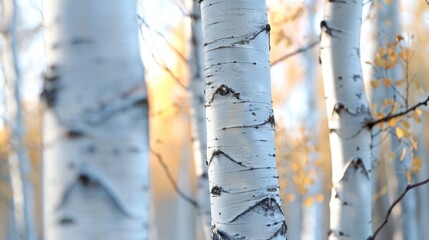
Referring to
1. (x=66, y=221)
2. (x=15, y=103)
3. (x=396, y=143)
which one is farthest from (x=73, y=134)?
(x=15, y=103)

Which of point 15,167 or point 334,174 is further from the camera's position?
A: point 15,167

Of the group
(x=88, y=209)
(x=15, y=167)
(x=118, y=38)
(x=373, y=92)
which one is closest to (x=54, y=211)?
(x=88, y=209)

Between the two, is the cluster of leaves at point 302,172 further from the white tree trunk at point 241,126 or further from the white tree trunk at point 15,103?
the white tree trunk at point 15,103

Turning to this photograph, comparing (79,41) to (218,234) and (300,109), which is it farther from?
(300,109)

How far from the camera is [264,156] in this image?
1.75m

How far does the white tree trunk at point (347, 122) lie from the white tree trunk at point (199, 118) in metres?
1.48

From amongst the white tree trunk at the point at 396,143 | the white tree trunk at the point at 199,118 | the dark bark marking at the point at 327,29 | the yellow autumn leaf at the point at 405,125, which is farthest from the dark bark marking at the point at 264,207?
the white tree trunk at the point at 396,143

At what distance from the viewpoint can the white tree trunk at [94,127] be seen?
929 millimetres

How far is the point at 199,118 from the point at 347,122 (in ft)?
5.59

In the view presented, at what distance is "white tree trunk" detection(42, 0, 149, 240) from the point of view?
929mm

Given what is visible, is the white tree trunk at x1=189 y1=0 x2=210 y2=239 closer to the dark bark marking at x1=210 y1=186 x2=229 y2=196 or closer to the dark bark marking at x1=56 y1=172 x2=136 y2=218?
the dark bark marking at x1=210 y1=186 x2=229 y2=196

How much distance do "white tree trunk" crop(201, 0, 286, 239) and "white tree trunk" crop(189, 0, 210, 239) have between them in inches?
77.5

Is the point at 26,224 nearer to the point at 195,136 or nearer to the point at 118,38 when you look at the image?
the point at 195,136

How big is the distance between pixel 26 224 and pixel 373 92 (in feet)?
22.7
